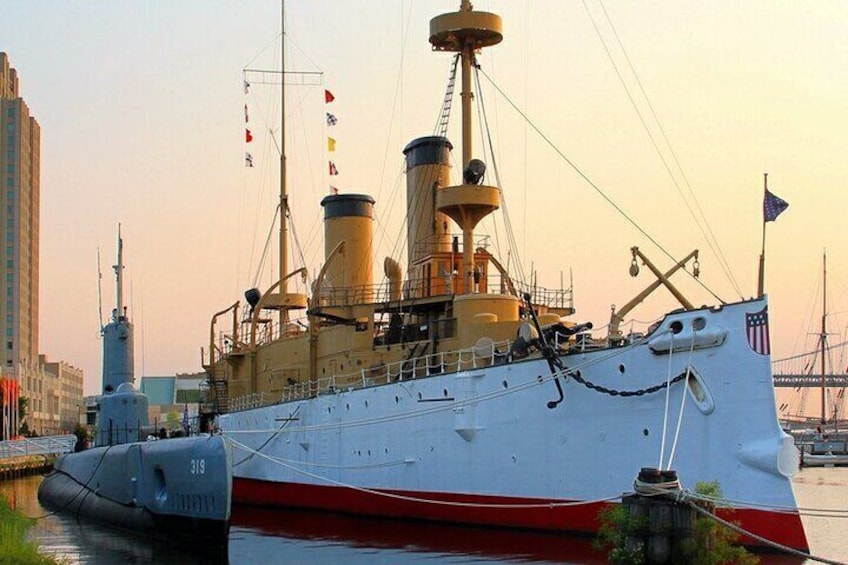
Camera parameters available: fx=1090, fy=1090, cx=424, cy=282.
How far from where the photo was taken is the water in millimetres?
20125

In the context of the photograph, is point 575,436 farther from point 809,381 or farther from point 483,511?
point 809,381

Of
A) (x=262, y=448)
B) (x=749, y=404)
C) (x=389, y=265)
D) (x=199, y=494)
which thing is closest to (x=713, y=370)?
(x=749, y=404)

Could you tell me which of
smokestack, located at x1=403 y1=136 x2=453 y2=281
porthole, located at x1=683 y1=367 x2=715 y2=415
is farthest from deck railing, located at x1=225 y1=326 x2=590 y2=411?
smokestack, located at x1=403 y1=136 x2=453 y2=281

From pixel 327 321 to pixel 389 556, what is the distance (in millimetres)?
14285

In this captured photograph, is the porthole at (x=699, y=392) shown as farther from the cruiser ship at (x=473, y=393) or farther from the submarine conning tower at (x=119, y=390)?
the submarine conning tower at (x=119, y=390)

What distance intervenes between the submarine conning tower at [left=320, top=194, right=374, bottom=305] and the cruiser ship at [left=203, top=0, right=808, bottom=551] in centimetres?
6

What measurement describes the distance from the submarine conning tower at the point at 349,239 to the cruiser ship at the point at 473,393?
0.19 feet

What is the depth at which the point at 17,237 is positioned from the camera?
123 metres

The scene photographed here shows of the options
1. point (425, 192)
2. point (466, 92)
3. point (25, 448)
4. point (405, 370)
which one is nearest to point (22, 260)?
point (25, 448)

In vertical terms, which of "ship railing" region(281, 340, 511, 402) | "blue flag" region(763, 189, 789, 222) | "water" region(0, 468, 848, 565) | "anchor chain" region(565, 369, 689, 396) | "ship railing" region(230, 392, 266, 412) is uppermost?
"blue flag" region(763, 189, 789, 222)

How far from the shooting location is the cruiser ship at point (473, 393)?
1953 centimetres

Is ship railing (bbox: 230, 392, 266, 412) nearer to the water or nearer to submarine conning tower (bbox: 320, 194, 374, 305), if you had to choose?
submarine conning tower (bbox: 320, 194, 374, 305)

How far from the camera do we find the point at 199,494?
899 inches

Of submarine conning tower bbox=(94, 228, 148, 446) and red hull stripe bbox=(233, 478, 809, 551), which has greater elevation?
submarine conning tower bbox=(94, 228, 148, 446)
